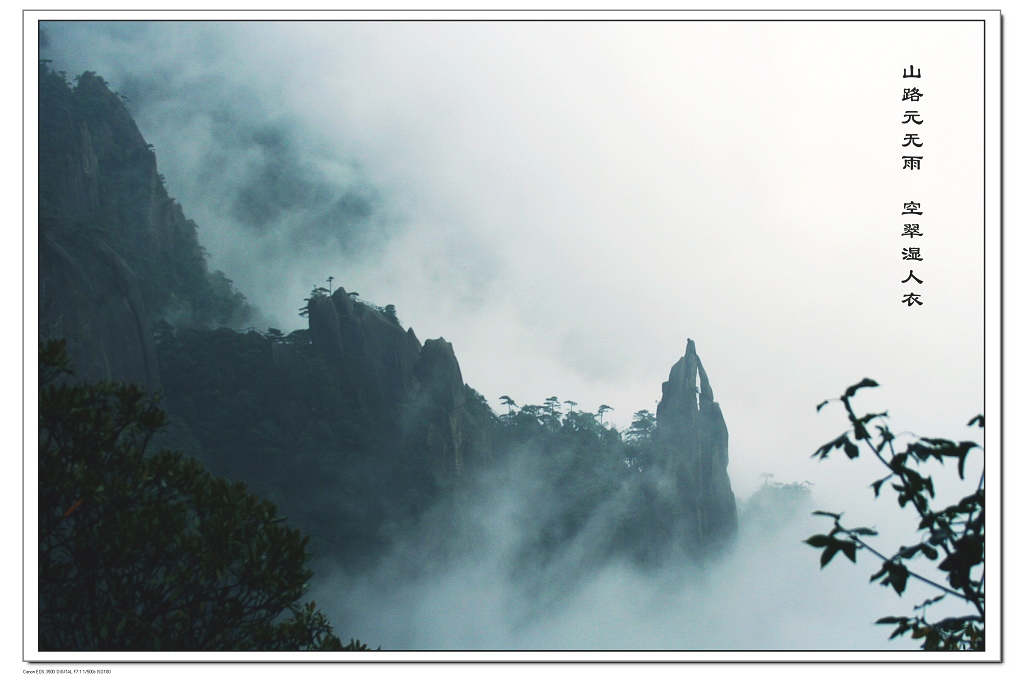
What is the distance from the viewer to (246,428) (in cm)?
1004

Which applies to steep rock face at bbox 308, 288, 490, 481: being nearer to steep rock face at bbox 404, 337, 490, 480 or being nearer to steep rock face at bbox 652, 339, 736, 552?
steep rock face at bbox 404, 337, 490, 480

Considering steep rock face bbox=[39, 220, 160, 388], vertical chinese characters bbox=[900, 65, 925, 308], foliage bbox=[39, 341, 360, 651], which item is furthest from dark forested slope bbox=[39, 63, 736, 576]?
Answer: vertical chinese characters bbox=[900, 65, 925, 308]

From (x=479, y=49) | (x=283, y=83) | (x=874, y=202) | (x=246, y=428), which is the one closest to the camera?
(x=479, y=49)

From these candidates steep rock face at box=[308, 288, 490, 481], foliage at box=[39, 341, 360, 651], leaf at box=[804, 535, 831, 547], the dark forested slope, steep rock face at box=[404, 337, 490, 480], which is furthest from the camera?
steep rock face at box=[404, 337, 490, 480]

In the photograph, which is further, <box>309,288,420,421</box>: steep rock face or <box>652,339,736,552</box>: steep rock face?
<box>652,339,736,552</box>: steep rock face

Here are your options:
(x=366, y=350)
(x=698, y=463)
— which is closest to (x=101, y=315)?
(x=366, y=350)

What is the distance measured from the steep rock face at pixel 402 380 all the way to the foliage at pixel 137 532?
8461 millimetres

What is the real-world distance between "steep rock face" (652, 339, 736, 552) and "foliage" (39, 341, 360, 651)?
34.7 feet

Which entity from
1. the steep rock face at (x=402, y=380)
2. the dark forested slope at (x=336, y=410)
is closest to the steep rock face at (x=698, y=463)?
the dark forested slope at (x=336, y=410)

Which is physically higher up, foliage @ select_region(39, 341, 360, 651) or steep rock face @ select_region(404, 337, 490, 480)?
steep rock face @ select_region(404, 337, 490, 480)

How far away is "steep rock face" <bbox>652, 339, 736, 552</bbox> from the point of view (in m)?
13.1
